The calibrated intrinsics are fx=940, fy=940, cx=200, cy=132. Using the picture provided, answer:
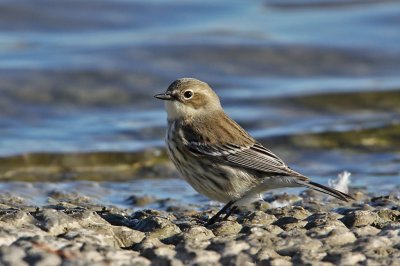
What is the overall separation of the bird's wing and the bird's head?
65 cm

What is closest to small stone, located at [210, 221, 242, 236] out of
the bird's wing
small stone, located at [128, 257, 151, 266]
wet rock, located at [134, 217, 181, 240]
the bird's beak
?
wet rock, located at [134, 217, 181, 240]

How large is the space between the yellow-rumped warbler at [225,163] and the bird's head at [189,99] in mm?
106

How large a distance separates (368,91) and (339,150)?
350 cm

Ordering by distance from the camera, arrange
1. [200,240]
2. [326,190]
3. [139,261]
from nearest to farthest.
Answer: [139,261] → [200,240] → [326,190]

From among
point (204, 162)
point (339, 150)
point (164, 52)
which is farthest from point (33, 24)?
point (204, 162)

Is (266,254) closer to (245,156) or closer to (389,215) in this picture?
(389,215)

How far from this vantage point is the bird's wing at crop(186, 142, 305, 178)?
25.3 feet

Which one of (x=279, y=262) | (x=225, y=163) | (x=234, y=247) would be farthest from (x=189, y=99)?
(x=279, y=262)

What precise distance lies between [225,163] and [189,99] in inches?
40.6

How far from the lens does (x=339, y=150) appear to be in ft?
40.5

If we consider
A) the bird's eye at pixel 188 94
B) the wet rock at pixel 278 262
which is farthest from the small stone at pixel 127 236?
the bird's eye at pixel 188 94

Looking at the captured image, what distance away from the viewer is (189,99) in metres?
8.67

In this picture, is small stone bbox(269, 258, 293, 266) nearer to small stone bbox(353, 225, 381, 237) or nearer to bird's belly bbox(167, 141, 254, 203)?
small stone bbox(353, 225, 381, 237)

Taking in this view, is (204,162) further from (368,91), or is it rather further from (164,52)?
(164,52)
